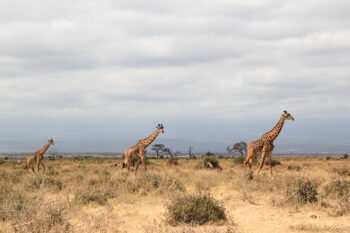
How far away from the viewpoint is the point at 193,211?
843 cm

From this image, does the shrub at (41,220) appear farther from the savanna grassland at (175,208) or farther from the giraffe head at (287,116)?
the giraffe head at (287,116)

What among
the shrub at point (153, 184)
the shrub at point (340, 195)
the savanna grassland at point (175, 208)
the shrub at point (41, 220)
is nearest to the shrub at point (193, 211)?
the savanna grassland at point (175, 208)

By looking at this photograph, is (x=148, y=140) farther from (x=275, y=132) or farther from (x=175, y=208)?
(x=175, y=208)

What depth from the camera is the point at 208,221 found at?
830cm

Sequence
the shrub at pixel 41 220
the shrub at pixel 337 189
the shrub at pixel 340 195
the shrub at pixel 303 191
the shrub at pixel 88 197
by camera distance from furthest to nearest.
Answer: the shrub at pixel 337 189 → the shrub at pixel 88 197 → the shrub at pixel 303 191 → the shrub at pixel 340 195 → the shrub at pixel 41 220

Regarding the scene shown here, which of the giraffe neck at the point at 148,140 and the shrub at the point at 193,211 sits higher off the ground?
the giraffe neck at the point at 148,140

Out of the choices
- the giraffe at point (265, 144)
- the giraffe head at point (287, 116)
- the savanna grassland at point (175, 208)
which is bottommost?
the savanna grassland at point (175, 208)

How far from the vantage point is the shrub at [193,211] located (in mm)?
8289

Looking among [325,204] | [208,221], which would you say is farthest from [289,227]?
[325,204]

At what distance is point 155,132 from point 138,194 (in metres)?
5.47

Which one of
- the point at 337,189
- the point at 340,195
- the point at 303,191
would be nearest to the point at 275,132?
the point at 337,189

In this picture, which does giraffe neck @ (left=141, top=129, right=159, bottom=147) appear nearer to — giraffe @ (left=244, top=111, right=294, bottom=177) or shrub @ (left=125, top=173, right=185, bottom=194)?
shrub @ (left=125, top=173, right=185, bottom=194)

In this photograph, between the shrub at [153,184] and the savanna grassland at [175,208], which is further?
the shrub at [153,184]

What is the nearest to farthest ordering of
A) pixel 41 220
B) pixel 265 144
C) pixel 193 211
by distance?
pixel 41 220
pixel 193 211
pixel 265 144
